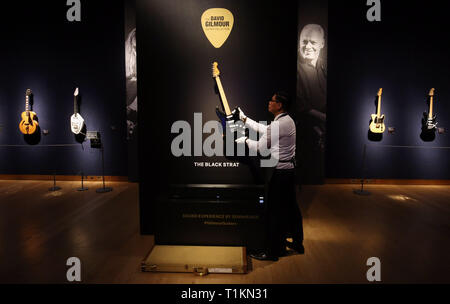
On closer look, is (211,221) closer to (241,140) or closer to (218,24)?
(241,140)

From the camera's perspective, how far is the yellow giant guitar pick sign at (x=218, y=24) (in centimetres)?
331

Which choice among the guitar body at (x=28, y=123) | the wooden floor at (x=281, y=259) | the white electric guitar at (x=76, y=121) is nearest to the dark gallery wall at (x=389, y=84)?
the wooden floor at (x=281, y=259)

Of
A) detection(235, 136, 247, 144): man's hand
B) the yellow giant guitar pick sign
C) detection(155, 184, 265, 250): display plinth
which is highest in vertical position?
the yellow giant guitar pick sign

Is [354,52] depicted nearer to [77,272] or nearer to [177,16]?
[177,16]

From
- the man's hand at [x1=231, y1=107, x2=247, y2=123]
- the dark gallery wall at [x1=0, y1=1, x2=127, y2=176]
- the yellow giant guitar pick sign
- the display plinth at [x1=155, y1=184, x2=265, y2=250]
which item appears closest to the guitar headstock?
the yellow giant guitar pick sign

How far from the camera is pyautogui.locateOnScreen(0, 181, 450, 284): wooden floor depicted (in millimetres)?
2713

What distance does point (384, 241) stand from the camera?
349 centimetres

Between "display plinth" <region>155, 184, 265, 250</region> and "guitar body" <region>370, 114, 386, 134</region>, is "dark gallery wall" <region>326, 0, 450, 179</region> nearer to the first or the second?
"guitar body" <region>370, 114, 386, 134</region>

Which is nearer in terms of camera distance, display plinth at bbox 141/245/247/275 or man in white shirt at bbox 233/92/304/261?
display plinth at bbox 141/245/247/275

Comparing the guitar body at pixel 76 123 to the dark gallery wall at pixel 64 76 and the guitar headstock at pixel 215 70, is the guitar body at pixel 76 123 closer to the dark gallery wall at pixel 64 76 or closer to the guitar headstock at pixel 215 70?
the dark gallery wall at pixel 64 76

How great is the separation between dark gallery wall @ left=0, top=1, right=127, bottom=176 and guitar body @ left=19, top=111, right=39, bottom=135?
0.16m

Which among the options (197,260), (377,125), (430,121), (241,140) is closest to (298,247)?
(197,260)

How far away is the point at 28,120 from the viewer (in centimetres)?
644
